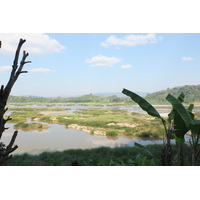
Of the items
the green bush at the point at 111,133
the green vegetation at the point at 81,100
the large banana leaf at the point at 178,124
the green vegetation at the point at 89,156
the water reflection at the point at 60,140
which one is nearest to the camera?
the large banana leaf at the point at 178,124

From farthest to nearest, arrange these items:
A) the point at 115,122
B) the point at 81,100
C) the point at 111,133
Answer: the point at 81,100
the point at 115,122
the point at 111,133

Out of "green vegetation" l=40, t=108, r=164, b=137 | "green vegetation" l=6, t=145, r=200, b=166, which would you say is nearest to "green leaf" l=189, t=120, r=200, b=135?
"green vegetation" l=6, t=145, r=200, b=166

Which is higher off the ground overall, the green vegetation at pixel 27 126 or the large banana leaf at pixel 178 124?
the large banana leaf at pixel 178 124

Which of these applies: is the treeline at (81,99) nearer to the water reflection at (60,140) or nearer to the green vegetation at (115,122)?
the green vegetation at (115,122)

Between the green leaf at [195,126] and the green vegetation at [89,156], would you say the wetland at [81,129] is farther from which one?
the green leaf at [195,126]

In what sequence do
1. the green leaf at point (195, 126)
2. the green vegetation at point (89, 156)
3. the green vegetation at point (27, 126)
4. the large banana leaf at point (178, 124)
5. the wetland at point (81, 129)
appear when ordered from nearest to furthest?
the green leaf at point (195, 126) → the large banana leaf at point (178, 124) → the green vegetation at point (89, 156) → the wetland at point (81, 129) → the green vegetation at point (27, 126)

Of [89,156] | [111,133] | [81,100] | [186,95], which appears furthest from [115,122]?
[81,100]

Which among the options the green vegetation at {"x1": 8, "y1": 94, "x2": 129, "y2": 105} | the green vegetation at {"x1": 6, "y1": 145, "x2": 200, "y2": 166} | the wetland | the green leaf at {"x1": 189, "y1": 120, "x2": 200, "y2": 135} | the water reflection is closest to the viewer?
the green leaf at {"x1": 189, "y1": 120, "x2": 200, "y2": 135}

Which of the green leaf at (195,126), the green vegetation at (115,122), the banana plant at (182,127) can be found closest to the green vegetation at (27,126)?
the green vegetation at (115,122)

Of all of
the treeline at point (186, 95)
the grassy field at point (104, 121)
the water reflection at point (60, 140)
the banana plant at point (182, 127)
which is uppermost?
the treeline at point (186, 95)

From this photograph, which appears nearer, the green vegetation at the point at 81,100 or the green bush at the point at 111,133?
the green bush at the point at 111,133

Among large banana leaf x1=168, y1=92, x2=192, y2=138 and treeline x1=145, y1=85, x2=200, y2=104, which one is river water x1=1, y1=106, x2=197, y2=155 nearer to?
treeline x1=145, y1=85, x2=200, y2=104

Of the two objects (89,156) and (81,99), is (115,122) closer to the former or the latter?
(89,156)
